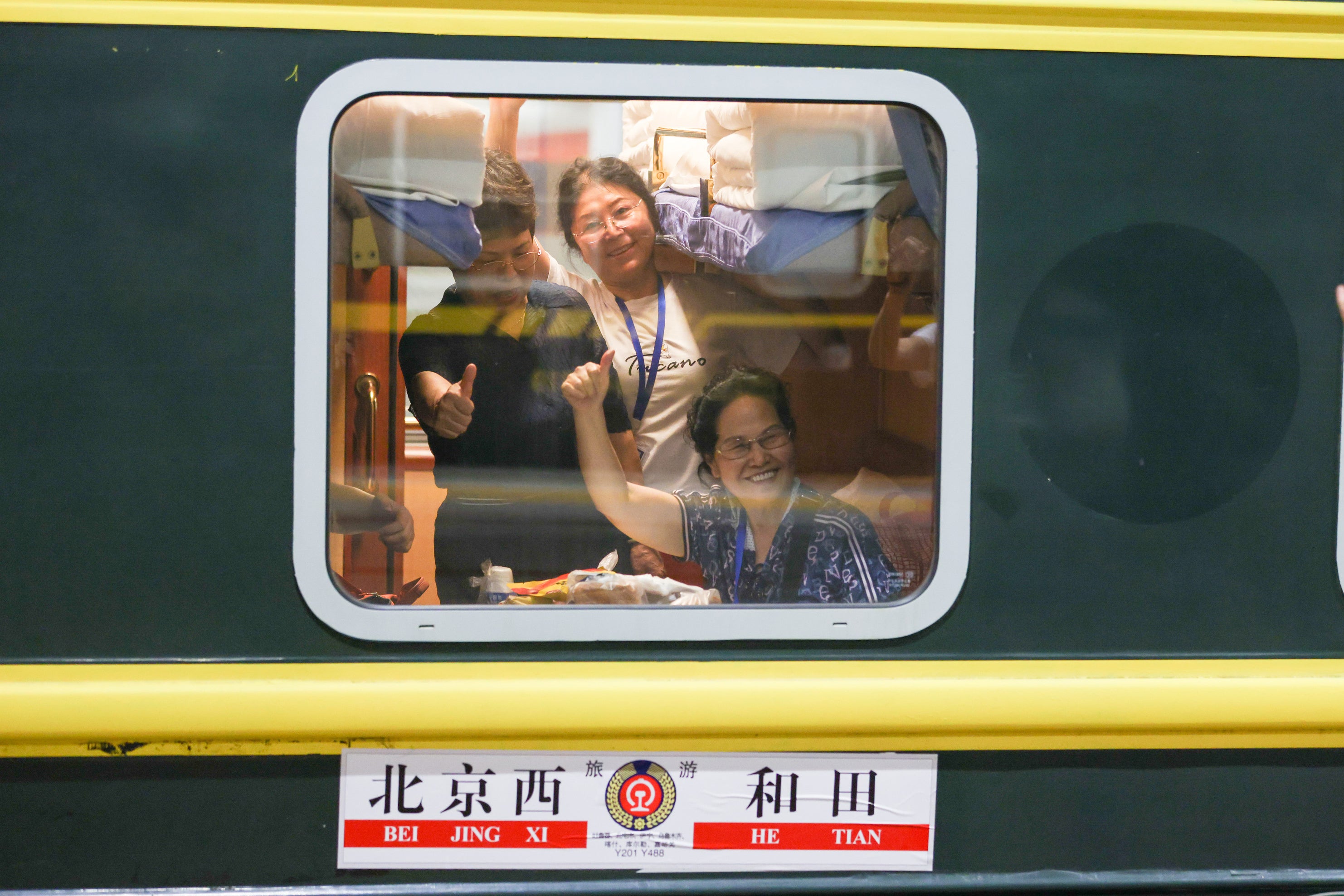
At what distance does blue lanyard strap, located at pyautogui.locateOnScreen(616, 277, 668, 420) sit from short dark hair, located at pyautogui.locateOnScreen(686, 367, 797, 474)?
8 cm

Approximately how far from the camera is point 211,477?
157 cm

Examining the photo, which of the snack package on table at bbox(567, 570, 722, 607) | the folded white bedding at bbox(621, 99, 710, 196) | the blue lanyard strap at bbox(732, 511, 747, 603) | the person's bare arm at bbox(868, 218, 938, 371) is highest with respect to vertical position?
the folded white bedding at bbox(621, 99, 710, 196)

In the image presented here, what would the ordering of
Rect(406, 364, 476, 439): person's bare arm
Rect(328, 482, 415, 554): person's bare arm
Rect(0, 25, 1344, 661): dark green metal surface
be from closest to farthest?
1. Rect(0, 25, 1344, 661): dark green metal surface
2. Rect(328, 482, 415, 554): person's bare arm
3. Rect(406, 364, 476, 439): person's bare arm

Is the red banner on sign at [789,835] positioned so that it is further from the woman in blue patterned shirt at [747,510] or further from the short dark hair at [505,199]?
the short dark hair at [505,199]

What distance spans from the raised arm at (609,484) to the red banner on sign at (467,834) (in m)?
0.47

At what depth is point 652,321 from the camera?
184 cm

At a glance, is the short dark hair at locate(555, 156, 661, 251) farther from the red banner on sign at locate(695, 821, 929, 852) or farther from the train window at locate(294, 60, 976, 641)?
the red banner on sign at locate(695, 821, 929, 852)

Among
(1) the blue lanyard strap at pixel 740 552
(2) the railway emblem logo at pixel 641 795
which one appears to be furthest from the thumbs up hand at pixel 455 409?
(2) the railway emblem logo at pixel 641 795

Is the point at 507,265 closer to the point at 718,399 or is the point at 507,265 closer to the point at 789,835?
the point at 718,399

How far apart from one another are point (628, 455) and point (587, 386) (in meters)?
0.14

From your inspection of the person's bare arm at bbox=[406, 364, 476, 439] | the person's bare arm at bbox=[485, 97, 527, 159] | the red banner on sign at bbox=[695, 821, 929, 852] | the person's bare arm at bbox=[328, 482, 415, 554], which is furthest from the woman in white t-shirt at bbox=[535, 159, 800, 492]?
the red banner on sign at bbox=[695, 821, 929, 852]

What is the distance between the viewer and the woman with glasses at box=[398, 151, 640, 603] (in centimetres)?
170

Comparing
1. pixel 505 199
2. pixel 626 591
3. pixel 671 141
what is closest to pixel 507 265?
pixel 505 199

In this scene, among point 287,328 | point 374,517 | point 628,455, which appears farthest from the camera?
point 628,455
